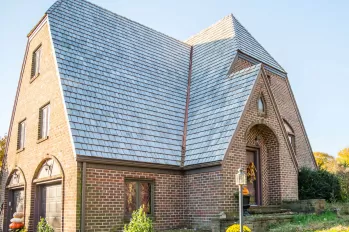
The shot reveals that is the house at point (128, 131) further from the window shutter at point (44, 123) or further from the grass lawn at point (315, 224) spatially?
the grass lawn at point (315, 224)

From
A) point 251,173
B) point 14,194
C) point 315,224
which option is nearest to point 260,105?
point 251,173

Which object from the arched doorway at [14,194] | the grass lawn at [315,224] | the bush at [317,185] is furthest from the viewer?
the bush at [317,185]

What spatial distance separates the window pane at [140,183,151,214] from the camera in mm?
11672

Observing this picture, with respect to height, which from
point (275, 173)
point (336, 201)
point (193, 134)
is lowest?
point (336, 201)

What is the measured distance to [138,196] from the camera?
38.0 feet

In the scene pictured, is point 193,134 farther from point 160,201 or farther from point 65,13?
point 65,13

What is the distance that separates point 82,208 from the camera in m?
9.96

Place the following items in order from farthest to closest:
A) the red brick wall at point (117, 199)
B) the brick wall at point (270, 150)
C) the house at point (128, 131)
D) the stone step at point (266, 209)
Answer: the stone step at point (266, 209) < the brick wall at point (270, 150) < the house at point (128, 131) < the red brick wall at point (117, 199)

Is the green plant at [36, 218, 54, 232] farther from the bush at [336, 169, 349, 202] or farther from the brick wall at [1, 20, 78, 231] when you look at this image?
the bush at [336, 169, 349, 202]

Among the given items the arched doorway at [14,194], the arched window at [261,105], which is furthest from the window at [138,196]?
the arched doorway at [14,194]

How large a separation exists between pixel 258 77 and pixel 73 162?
689cm

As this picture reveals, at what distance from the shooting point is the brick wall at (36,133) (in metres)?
10.5

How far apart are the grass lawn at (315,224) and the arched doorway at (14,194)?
937cm

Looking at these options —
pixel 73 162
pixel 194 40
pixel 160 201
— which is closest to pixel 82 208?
pixel 73 162
